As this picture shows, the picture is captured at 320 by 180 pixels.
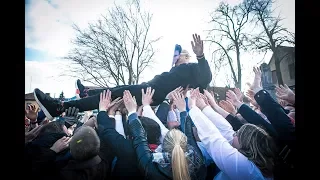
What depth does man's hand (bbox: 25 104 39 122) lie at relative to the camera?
2.52m

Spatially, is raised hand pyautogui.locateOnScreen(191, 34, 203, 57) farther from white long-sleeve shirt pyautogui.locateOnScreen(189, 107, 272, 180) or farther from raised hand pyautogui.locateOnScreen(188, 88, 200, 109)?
white long-sleeve shirt pyautogui.locateOnScreen(189, 107, 272, 180)

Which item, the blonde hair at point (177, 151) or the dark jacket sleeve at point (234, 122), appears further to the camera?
the dark jacket sleeve at point (234, 122)

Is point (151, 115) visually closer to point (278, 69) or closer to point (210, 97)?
point (210, 97)

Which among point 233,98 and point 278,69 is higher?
point 278,69

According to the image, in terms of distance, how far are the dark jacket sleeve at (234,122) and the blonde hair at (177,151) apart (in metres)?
0.52

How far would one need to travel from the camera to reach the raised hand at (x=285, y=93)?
2629mm

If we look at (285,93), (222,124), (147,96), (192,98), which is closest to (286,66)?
(285,93)

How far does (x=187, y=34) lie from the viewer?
105 inches

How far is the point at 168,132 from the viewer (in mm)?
2562

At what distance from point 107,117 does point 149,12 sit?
1.16 metres

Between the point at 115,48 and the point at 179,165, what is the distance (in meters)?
1.33

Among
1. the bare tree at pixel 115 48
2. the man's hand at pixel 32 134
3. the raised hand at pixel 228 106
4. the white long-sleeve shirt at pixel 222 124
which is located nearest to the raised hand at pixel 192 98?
the white long-sleeve shirt at pixel 222 124

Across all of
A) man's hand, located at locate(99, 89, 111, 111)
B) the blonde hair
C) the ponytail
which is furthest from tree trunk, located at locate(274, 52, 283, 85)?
man's hand, located at locate(99, 89, 111, 111)

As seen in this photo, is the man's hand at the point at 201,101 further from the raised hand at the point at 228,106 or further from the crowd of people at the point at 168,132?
the raised hand at the point at 228,106
